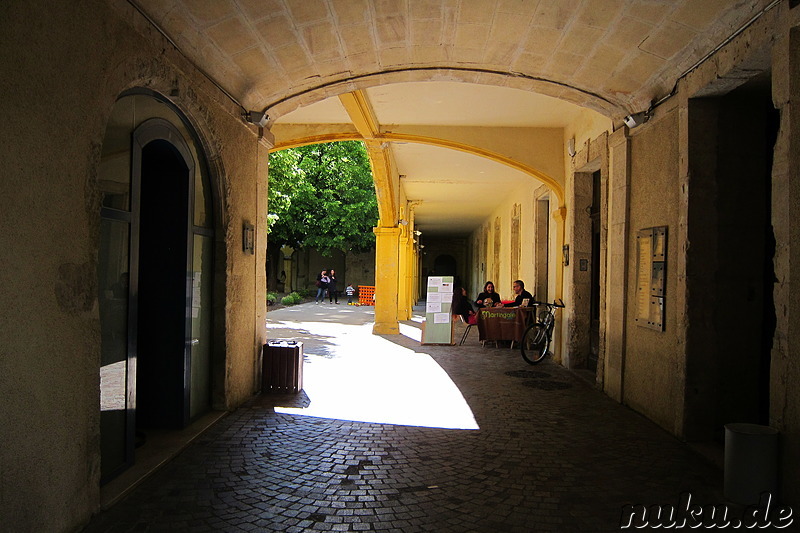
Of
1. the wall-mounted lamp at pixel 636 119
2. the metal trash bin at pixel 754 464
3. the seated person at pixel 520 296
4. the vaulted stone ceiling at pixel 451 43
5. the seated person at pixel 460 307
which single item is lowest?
the metal trash bin at pixel 754 464

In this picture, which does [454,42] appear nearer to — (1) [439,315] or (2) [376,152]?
(2) [376,152]

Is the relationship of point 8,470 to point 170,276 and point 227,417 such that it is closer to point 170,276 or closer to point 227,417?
point 170,276

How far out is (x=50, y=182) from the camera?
107 inches

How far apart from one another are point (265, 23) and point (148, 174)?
1627mm

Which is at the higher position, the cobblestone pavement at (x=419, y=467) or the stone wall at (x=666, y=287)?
the stone wall at (x=666, y=287)

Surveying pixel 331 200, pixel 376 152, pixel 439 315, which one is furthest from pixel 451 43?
pixel 331 200

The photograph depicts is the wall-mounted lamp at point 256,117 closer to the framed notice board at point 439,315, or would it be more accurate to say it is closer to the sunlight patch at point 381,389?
the sunlight patch at point 381,389

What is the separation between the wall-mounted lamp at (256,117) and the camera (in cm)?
584

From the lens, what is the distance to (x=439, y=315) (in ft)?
36.2

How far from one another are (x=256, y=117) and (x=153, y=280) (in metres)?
2.13

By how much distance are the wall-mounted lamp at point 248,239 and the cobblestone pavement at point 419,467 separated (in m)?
1.63

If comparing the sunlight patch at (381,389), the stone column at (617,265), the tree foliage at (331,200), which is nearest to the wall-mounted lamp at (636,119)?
the stone column at (617,265)

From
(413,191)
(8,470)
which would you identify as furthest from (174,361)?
(413,191)

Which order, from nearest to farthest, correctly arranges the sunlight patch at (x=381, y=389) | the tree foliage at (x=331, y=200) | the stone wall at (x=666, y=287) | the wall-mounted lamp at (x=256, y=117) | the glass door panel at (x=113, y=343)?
the glass door panel at (x=113, y=343) → the stone wall at (x=666, y=287) → the sunlight patch at (x=381, y=389) → the wall-mounted lamp at (x=256, y=117) → the tree foliage at (x=331, y=200)
